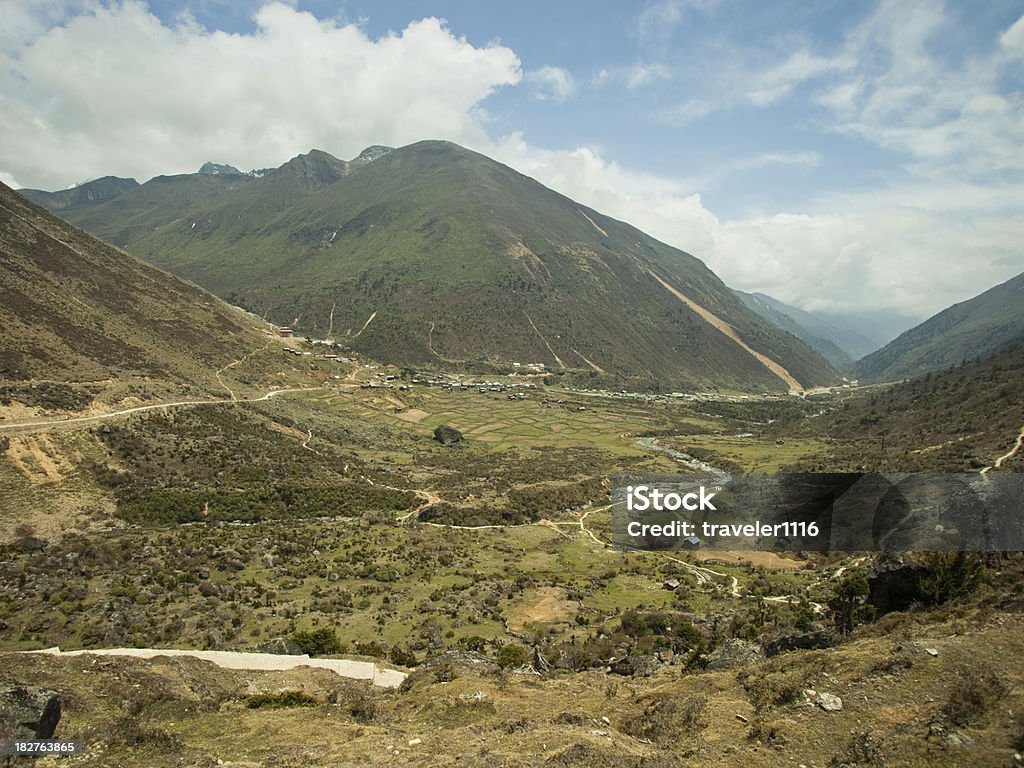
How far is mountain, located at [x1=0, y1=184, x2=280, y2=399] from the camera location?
198 ft

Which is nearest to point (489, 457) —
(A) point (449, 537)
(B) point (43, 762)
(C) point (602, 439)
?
(C) point (602, 439)

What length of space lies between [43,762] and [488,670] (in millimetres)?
13046

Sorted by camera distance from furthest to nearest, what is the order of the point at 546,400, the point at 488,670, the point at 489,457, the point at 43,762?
the point at 546,400 < the point at 489,457 < the point at 488,670 < the point at 43,762

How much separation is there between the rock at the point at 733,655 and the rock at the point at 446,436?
7512cm

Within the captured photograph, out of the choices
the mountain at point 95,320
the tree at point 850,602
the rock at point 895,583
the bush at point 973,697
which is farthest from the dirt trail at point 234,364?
the bush at point 973,697

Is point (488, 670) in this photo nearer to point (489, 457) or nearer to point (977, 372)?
point (489, 457)

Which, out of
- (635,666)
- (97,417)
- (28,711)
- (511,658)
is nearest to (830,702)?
(635,666)

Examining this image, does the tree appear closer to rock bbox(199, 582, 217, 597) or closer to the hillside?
rock bbox(199, 582, 217, 597)

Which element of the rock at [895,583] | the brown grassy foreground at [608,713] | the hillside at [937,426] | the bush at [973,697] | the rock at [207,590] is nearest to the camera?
the bush at [973,697]

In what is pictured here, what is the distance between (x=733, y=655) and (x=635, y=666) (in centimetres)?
437

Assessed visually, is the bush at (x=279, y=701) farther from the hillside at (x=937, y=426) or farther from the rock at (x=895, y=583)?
the hillside at (x=937, y=426)

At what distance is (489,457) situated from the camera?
89000mm

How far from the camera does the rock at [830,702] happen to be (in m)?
13.2

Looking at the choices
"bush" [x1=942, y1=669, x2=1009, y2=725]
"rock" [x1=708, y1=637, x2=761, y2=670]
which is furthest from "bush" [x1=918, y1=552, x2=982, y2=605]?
"bush" [x1=942, y1=669, x2=1009, y2=725]
